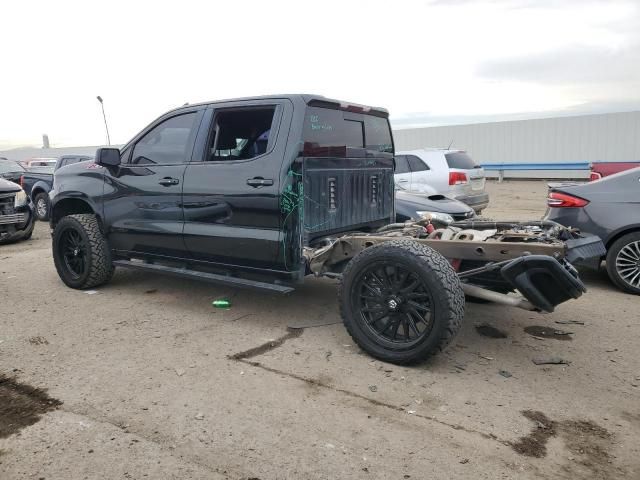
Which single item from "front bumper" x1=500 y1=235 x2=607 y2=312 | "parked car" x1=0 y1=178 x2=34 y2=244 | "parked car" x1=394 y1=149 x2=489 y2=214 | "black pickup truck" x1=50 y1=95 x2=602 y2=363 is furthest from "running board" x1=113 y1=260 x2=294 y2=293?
"parked car" x1=394 y1=149 x2=489 y2=214

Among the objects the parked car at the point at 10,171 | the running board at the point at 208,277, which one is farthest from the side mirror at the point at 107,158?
the parked car at the point at 10,171

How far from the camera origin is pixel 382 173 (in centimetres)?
543

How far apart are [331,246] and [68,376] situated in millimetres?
2162

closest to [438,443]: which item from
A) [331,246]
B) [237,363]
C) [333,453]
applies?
[333,453]

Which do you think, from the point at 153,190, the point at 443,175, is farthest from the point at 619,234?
the point at 153,190

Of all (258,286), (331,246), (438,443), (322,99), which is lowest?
(438,443)

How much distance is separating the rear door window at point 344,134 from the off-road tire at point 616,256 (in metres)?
2.57

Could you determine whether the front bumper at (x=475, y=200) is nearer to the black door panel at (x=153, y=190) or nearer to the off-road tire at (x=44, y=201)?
the black door panel at (x=153, y=190)

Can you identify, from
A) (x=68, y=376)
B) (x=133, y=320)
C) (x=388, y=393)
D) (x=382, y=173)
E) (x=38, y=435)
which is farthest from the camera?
(x=382, y=173)

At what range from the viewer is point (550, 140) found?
24359 mm

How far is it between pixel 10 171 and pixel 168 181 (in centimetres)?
1058

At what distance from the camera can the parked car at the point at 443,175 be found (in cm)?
1002

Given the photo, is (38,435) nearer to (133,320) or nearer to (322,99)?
(133,320)

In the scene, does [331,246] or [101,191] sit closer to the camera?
[331,246]
